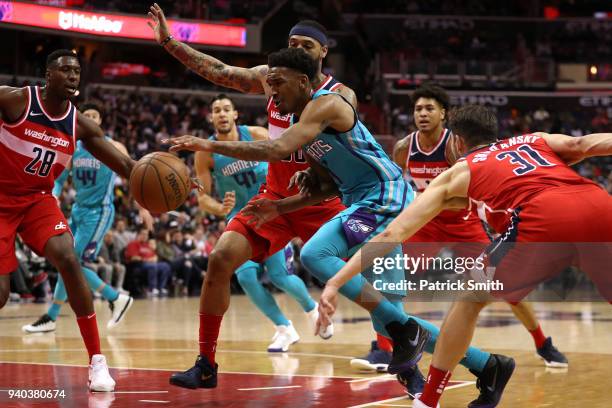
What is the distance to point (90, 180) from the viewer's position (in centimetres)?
1122

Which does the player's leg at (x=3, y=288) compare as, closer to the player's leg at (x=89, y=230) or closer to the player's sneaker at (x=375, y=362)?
the player's sneaker at (x=375, y=362)

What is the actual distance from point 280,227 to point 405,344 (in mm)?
1297

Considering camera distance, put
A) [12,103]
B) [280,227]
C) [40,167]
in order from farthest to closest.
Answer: [40,167], [12,103], [280,227]

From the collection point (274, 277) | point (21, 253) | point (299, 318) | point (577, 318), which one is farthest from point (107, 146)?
point (21, 253)

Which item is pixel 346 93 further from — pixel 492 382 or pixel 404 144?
pixel 404 144

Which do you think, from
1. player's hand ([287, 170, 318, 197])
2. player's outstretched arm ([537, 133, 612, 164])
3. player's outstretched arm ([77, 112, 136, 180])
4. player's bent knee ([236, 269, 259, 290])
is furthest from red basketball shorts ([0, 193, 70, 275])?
player's outstretched arm ([537, 133, 612, 164])

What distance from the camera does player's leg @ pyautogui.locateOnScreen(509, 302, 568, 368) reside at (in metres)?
7.34

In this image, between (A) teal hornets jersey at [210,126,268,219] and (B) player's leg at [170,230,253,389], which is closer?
(B) player's leg at [170,230,253,389]

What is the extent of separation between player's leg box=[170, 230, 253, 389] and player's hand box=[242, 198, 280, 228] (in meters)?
0.14

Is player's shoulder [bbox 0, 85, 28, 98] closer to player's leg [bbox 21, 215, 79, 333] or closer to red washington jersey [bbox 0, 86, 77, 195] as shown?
red washington jersey [bbox 0, 86, 77, 195]

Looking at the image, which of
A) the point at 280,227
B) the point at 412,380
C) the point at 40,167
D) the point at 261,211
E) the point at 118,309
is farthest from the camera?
the point at 118,309

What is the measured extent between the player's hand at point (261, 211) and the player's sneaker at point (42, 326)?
5125mm

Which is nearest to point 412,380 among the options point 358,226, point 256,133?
point 358,226

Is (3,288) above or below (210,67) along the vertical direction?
below
